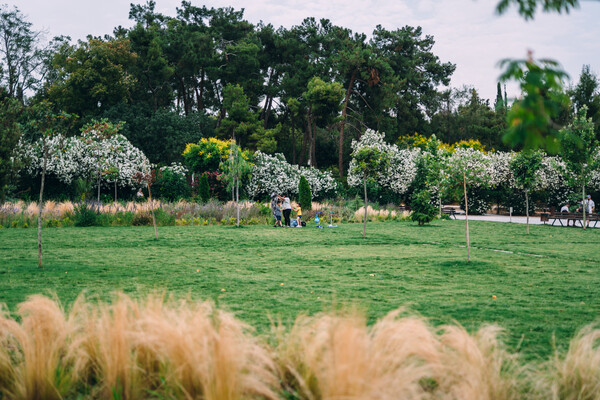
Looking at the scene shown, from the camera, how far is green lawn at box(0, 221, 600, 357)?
598cm

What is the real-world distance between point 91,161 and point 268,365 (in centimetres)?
2701

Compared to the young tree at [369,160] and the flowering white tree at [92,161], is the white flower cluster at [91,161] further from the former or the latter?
the young tree at [369,160]

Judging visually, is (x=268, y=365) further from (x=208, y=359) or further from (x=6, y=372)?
(x=6, y=372)

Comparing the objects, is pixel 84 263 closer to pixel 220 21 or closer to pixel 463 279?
pixel 463 279

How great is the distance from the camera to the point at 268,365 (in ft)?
11.3

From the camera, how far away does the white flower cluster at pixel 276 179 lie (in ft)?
106

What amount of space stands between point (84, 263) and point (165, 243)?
4.29 meters

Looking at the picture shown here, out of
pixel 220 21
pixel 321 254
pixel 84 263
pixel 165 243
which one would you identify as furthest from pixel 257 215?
pixel 220 21

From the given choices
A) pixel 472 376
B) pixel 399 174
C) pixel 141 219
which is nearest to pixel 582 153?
Answer: pixel 399 174

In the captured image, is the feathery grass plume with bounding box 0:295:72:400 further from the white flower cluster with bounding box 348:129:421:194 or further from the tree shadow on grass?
the white flower cluster with bounding box 348:129:421:194

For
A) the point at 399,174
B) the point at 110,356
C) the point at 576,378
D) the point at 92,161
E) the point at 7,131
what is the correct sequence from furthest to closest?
1. the point at 399,174
2. the point at 92,161
3. the point at 7,131
4. the point at 110,356
5. the point at 576,378

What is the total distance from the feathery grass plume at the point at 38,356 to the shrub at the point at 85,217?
1705 cm

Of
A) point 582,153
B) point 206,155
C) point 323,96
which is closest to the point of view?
point 582,153

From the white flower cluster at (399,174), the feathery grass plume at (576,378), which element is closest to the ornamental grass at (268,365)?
the feathery grass plume at (576,378)
